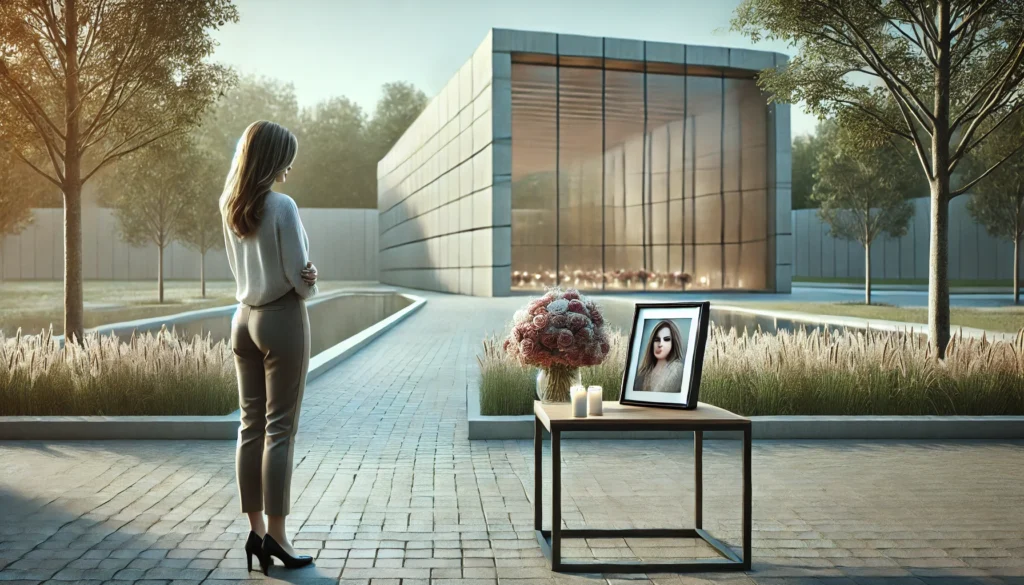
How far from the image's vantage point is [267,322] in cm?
403

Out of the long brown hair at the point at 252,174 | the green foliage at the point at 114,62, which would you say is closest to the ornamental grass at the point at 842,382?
the long brown hair at the point at 252,174

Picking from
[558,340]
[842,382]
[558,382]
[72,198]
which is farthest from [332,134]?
[558,340]

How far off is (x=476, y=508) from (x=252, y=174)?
98.7 inches

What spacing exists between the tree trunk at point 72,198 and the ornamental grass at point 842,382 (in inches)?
255

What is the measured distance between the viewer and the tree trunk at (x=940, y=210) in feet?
35.7

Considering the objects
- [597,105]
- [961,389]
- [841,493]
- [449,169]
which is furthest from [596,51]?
[841,493]

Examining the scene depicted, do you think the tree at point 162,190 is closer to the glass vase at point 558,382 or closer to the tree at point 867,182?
the tree at point 867,182

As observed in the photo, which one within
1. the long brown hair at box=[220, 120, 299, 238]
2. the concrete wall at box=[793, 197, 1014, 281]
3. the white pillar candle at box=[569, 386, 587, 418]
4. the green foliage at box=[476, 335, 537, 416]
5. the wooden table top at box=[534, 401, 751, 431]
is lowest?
the green foliage at box=[476, 335, 537, 416]

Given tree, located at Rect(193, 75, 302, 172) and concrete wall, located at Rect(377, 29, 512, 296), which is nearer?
concrete wall, located at Rect(377, 29, 512, 296)

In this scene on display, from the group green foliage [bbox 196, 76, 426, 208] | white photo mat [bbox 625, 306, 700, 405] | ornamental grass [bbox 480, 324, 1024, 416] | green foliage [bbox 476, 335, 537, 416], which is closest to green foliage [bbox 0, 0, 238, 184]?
green foliage [bbox 476, 335, 537, 416]

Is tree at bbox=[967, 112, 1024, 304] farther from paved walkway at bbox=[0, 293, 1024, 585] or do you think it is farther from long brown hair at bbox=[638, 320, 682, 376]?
long brown hair at bbox=[638, 320, 682, 376]

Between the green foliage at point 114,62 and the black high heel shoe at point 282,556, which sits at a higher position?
the green foliage at point 114,62

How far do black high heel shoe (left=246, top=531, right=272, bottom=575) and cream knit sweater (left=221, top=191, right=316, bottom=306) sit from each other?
1144 millimetres

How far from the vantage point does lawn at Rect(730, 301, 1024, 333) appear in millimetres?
18406
